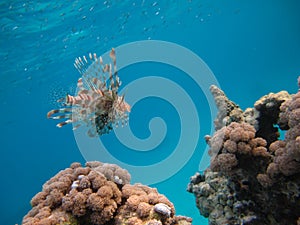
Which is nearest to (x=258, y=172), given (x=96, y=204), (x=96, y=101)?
(x=96, y=204)

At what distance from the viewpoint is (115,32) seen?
878 inches

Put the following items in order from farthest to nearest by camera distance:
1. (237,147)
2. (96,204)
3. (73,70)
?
(73,70) < (237,147) < (96,204)

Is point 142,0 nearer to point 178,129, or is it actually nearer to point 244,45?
point 178,129

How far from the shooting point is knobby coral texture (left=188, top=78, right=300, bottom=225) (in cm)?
298

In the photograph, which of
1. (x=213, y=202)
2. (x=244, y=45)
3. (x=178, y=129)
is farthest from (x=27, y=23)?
(x=244, y=45)

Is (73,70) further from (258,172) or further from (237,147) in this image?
(258,172)

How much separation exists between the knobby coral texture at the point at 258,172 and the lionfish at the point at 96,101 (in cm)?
162

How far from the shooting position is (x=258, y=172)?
3.45m

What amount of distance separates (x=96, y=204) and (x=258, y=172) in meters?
2.21

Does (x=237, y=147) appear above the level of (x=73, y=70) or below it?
below

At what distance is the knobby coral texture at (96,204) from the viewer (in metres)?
3.20

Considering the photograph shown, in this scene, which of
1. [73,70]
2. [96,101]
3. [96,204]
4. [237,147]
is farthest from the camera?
[73,70]

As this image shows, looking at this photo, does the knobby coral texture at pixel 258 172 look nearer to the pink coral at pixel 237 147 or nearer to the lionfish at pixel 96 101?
the pink coral at pixel 237 147

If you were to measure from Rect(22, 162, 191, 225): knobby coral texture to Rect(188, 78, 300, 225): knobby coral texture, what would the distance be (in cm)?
64
